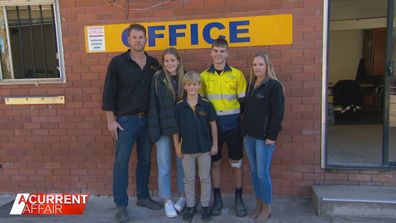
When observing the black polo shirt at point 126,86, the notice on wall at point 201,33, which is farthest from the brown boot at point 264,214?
the notice on wall at point 201,33

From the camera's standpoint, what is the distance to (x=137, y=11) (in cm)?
380

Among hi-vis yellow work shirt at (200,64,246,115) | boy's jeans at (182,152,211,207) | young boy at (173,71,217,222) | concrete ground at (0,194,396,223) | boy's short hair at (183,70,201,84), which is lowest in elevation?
concrete ground at (0,194,396,223)

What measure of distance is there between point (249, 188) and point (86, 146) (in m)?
2.02

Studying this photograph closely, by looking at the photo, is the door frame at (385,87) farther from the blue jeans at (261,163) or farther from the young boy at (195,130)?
the young boy at (195,130)

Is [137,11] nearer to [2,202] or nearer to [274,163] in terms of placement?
[274,163]

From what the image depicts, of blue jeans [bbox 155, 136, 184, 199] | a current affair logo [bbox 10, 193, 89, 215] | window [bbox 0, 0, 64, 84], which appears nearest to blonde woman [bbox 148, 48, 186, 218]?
blue jeans [bbox 155, 136, 184, 199]

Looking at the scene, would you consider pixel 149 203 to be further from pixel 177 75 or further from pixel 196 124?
pixel 177 75

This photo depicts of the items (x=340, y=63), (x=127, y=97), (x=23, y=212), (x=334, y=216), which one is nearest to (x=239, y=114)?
(x=127, y=97)

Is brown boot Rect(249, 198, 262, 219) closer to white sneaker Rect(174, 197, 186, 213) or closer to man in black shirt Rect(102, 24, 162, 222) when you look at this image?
white sneaker Rect(174, 197, 186, 213)

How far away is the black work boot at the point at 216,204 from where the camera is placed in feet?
11.4

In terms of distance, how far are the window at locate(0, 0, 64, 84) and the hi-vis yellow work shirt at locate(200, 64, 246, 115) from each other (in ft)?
6.20

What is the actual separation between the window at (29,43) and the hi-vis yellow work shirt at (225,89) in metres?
1.89

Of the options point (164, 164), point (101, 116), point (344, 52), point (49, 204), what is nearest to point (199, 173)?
point (164, 164)

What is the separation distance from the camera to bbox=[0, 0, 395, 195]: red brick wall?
363 centimetres
